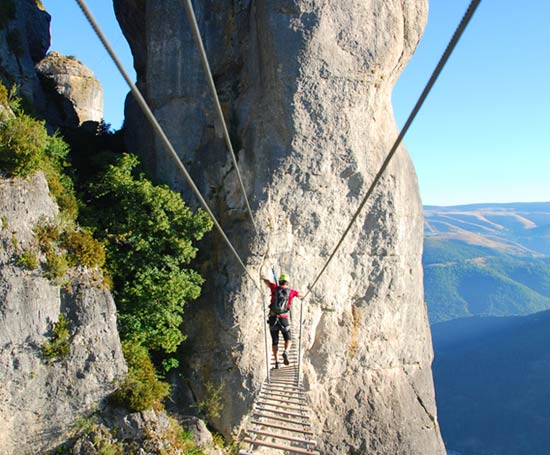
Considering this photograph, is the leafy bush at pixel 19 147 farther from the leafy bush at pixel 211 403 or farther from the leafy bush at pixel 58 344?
the leafy bush at pixel 211 403

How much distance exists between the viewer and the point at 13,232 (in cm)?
1349

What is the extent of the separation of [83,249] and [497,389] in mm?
107657

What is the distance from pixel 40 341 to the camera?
1347cm

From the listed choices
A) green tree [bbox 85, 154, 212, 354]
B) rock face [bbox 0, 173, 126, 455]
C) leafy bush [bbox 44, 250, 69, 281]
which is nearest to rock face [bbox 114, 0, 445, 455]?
green tree [bbox 85, 154, 212, 354]

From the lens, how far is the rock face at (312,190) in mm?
17203

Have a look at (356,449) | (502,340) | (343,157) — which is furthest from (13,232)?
(502,340)

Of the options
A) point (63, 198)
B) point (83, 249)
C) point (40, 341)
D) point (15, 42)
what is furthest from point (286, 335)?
point (15, 42)

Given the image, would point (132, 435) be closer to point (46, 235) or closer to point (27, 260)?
point (27, 260)

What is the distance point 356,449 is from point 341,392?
2084mm

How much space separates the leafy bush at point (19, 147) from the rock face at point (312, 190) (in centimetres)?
533

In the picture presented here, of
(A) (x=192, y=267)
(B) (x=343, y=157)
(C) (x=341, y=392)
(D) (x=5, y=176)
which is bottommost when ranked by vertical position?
(C) (x=341, y=392)

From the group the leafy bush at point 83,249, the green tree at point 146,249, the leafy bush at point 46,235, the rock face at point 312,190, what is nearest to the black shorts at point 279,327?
the rock face at point 312,190

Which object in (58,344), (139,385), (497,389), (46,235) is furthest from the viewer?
(497,389)

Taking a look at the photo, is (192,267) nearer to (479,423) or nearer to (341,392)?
(341,392)
